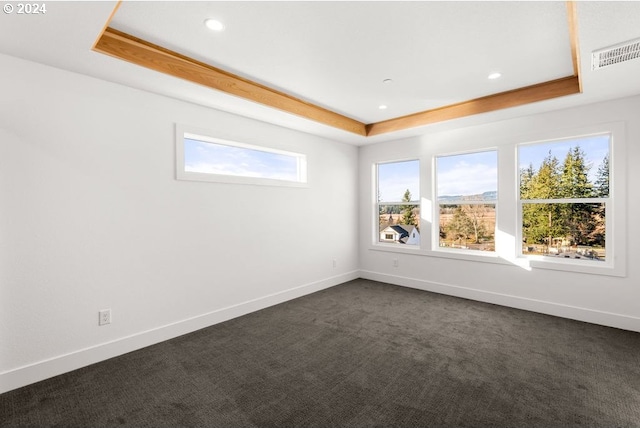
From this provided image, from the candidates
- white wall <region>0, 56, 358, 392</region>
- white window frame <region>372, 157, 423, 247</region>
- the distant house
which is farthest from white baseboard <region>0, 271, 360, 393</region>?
the distant house

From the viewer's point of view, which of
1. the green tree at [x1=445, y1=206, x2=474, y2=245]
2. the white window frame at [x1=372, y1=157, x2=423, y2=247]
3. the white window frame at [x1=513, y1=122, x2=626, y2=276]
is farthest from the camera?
the white window frame at [x1=372, y1=157, x2=423, y2=247]

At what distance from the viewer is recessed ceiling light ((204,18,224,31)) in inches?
81.2

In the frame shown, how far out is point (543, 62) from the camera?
8.79 feet

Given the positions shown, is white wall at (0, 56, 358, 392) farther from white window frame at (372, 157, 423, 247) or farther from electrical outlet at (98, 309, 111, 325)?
white window frame at (372, 157, 423, 247)

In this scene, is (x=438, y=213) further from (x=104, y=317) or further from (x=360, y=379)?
(x=104, y=317)

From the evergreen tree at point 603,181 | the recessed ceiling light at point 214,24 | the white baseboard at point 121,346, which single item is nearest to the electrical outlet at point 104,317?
the white baseboard at point 121,346

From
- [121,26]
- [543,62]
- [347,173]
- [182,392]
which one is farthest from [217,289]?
[543,62]

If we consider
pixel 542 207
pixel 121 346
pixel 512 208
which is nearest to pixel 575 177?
pixel 542 207

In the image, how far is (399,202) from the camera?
16.9 ft

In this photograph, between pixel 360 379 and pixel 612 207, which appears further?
pixel 612 207

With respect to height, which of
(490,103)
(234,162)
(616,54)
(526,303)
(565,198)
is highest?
(490,103)

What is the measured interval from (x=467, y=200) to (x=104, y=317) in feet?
14.9

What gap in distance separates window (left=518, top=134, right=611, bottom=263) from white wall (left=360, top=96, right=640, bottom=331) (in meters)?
0.21

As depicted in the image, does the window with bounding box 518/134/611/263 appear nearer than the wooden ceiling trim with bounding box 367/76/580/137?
No
